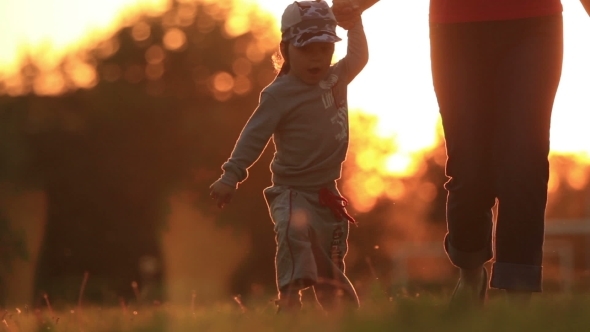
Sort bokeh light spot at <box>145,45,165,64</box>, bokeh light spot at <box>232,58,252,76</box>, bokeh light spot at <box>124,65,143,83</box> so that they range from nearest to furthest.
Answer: bokeh light spot at <box>124,65,143,83</box>
bokeh light spot at <box>232,58,252,76</box>
bokeh light spot at <box>145,45,165,64</box>

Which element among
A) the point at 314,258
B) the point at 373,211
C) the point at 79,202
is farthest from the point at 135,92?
the point at 314,258

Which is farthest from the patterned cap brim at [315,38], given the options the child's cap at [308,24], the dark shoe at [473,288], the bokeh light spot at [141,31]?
the bokeh light spot at [141,31]

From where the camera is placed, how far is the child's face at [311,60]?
6625 mm

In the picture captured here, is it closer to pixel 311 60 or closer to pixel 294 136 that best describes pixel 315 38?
pixel 311 60

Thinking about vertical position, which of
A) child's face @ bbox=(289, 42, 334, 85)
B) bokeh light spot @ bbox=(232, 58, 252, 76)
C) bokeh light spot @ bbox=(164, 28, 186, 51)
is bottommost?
child's face @ bbox=(289, 42, 334, 85)

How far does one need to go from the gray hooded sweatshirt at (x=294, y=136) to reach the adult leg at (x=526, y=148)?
1198 mm

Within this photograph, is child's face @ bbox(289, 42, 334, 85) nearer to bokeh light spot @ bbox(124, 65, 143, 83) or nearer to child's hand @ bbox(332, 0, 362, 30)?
child's hand @ bbox(332, 0, 362, 30)

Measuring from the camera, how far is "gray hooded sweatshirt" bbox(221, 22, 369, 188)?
6.58m

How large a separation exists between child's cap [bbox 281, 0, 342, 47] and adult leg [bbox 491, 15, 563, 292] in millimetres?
1157

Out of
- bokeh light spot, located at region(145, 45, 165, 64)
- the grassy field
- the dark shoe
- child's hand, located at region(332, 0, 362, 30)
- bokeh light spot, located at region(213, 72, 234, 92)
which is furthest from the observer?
bokeh light spot, located at region(145, 45, 165, 64)

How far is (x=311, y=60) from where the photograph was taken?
6.62 metres

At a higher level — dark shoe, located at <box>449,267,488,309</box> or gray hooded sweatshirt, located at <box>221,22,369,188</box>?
gray hooded sweatshirt, located at <box>221,22,369,188</box>

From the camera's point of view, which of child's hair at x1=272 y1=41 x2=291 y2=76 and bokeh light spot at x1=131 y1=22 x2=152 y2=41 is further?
bokeh light spot at x1=131 y1=22 x2=152 y2=41

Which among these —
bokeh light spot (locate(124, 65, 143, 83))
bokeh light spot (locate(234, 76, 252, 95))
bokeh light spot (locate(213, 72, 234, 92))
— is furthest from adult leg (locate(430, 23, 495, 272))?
bokeh light spot (locate(124, 65, 143, 83))
